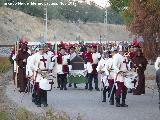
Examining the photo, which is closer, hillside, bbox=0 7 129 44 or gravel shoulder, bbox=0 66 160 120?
gravel shoulder, bbox=0 66 160 120

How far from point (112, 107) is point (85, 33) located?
11171 cm

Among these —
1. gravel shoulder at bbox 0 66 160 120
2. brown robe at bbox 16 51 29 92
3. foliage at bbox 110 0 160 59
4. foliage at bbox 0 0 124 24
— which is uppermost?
foliage at bbox 0 0 124 24

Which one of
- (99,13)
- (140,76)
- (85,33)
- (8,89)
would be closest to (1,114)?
(140,76)

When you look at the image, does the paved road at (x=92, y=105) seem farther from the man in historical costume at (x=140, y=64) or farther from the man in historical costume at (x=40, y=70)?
the man in historical costume at (x=140, y=64)

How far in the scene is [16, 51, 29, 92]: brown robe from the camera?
25.5 m

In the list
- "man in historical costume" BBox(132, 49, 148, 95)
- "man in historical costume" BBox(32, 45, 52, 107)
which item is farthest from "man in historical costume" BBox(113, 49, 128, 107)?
"man in historical costume" BBox(132, 49, 148, 95)

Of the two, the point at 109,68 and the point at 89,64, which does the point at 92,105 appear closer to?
the point at 109,68

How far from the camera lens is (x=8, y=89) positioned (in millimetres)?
27391

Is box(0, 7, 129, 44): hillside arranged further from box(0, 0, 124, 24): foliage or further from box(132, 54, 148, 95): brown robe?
box(132, 54, 148, 95): brown robe

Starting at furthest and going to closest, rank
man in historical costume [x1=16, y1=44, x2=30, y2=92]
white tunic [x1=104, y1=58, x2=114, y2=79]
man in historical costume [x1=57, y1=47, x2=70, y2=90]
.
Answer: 1. man in historical costume [x1=57, y1=47, x2=70, y2=90]
2. man in historical costume [x1=16, y1=44, x2=30, y2=92]
3. white tunic [x1=104, y1=58, x2=114, y2=79]

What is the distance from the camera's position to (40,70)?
19.6 meters

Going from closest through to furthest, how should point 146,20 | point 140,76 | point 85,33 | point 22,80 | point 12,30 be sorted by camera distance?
point 140,76 < point 22,80 < point 146,20 < point 12,30 < point 85,33

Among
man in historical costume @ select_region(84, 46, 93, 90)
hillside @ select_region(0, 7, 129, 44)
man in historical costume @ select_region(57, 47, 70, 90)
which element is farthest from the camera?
hillside @ select_region(0, 7, 129, 44)

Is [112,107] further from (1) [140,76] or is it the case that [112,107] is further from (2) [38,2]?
(2) [38,2]
